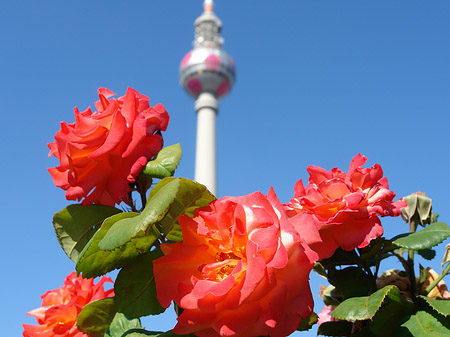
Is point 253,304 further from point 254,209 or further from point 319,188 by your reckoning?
point 319,188

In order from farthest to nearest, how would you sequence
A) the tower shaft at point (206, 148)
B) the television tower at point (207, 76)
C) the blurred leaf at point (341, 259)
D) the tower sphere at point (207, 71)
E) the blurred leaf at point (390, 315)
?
1. the tower sphere at point (207, 71)
2. the television tower at point (207, 76)
3. the tower shaft at point (206, 148)
4. the blurred leaf at point (341, 259)
5. the blurred leaf at point (390, 315)

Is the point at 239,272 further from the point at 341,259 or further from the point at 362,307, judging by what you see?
the point at 341,259

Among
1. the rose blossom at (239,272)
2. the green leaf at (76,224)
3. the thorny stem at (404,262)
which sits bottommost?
the rose blossom at (239,272)

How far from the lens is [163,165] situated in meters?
0.99

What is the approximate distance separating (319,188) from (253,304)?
532mm

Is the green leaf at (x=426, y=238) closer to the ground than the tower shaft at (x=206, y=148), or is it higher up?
closer to the ground

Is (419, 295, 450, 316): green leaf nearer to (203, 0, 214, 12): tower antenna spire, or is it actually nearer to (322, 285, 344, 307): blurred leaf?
(322, 285, 344, 307): blurred leaf

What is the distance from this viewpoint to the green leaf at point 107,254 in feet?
2.83

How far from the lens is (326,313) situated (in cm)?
151

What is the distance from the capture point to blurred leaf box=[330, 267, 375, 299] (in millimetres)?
1167

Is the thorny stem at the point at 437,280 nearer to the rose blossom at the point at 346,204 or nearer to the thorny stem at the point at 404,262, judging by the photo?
the thorny stem at the point at 404,262

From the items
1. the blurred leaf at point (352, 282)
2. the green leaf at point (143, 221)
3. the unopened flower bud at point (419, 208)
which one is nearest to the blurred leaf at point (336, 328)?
the blurred leaf at point (352, 282)

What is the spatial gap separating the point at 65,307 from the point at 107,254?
0.51 meters

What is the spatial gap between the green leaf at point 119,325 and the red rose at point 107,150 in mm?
270
